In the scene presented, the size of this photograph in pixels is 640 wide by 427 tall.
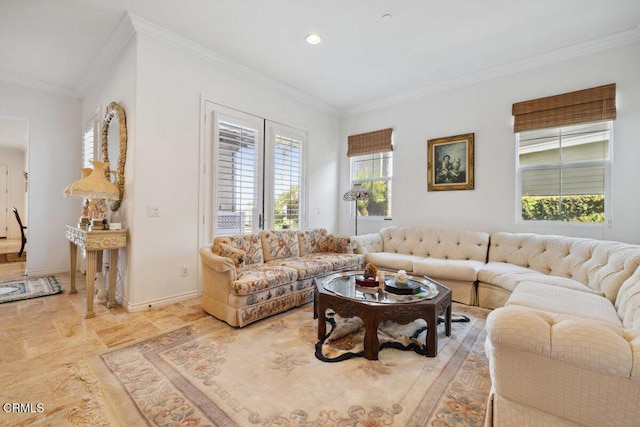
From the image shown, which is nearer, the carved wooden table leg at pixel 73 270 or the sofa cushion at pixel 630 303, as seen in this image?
the sofa cushion at pixel 630 303

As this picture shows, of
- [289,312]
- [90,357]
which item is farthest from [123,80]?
[289,312]

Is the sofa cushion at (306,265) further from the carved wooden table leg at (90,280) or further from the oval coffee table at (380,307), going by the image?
the carved wooden table leg at (90,280)

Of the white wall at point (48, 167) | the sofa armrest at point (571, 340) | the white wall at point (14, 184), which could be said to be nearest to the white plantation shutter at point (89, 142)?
the white wall at point (48, 167)

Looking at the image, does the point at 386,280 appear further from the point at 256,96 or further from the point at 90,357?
the point at 256,96

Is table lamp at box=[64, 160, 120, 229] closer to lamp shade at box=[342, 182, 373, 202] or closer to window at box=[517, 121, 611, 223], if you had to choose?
lamp shade at box=[342, 182, 373, 202]

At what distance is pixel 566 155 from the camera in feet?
11.5

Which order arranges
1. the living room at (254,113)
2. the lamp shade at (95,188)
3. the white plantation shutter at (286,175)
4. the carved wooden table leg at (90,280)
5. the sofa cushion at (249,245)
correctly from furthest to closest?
the white plantation shutter at (286,175), the sofa cushion at (249,245), the living room at (254,113), the lamp shade at (95,188), the carved wooden table leg at (90,280)

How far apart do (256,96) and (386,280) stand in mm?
3128

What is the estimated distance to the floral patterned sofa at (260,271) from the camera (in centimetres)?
263

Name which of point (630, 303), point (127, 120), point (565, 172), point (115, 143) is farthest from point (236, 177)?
point (565, 172)

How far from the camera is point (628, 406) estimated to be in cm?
102

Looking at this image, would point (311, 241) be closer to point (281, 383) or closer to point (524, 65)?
point (281, 383)

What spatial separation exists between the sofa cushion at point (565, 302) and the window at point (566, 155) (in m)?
1.59

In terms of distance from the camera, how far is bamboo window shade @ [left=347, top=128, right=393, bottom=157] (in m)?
4.93
